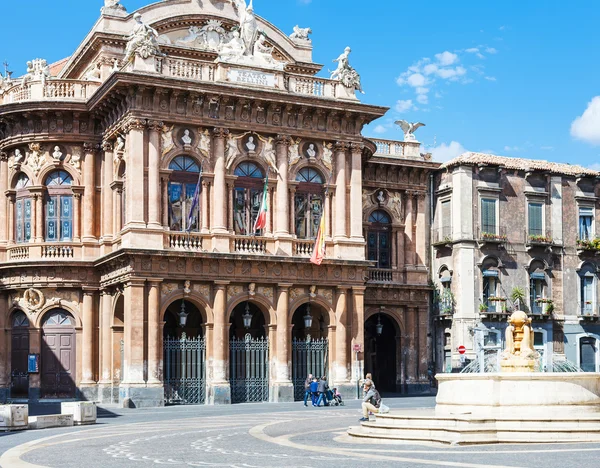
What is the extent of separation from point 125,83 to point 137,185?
381cm

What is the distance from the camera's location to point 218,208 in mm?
42750

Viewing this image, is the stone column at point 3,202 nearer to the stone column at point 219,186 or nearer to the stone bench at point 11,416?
the stone column at point 219,186

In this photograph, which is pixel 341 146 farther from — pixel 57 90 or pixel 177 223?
pixel 57 90

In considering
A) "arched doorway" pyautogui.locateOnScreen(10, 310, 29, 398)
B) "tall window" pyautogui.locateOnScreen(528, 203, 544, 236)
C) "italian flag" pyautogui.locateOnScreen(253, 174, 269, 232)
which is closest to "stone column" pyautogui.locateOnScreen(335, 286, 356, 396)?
"italian flag" pyautogui.locateOnScreen(253, 174, 269, 232)

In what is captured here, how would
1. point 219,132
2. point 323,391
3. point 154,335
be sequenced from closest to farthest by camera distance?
point 323,391 < point 154,335 < point 219,132

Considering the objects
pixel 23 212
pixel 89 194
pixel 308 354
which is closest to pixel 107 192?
pixel 89 194

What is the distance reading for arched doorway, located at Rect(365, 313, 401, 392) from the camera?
5188cm

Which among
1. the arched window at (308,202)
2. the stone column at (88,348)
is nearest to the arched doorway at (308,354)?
the arched window at (308,202)

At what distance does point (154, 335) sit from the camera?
1619 inches

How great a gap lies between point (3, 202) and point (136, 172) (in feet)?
25.5

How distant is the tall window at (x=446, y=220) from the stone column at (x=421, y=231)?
1954 millimetres

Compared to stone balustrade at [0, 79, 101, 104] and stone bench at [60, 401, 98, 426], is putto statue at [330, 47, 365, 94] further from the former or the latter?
stone bench at [60, 401, 98, 426]

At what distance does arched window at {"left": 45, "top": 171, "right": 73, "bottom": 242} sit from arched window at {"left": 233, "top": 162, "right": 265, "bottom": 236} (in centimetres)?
704

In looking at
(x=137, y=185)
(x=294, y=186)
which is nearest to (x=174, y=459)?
(x=137, y=185)
